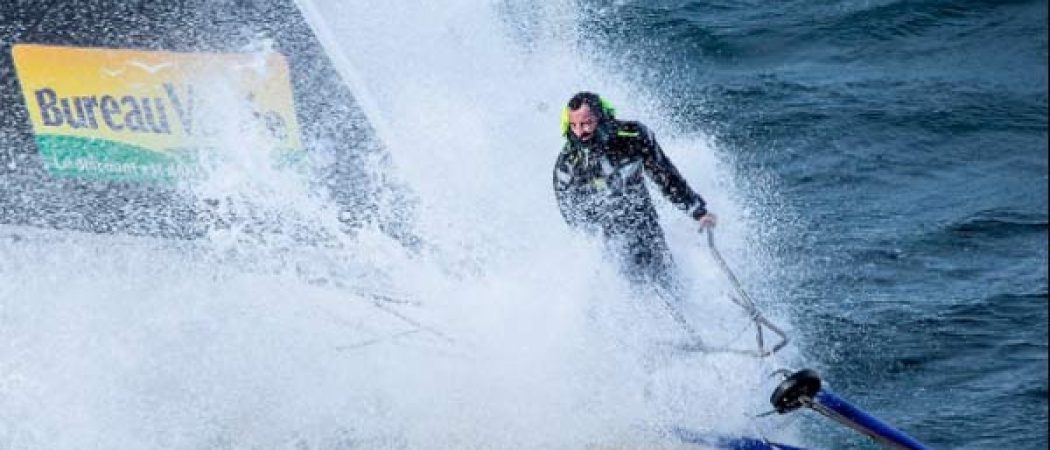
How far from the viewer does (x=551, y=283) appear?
7.17 m

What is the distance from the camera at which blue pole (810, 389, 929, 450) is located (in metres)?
5.72

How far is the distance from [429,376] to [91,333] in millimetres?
1768

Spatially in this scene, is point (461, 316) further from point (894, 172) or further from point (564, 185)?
point (894, 172)

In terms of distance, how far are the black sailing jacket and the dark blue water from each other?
1.25 m

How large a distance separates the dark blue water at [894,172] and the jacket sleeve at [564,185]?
1.49 meters

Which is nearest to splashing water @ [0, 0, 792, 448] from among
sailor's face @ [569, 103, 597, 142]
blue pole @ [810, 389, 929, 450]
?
sailor's face @ [569, 103, 597, 142]

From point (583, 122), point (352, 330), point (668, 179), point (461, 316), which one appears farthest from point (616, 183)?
point (352, 330)

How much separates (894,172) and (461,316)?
396 centimetres

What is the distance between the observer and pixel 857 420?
5.77 meters

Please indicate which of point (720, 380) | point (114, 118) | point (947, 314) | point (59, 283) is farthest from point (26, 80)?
point (947, 314)

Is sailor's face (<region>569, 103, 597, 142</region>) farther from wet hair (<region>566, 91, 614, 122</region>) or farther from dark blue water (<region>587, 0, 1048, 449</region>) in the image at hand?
dark blue water (<region>587, 0, 1048, 449</region>)

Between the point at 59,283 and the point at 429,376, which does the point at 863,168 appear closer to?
the point at 429,376

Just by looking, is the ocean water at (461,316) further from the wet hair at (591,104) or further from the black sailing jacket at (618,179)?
the wet hair at (591,104)

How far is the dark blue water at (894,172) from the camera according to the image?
725 cm
